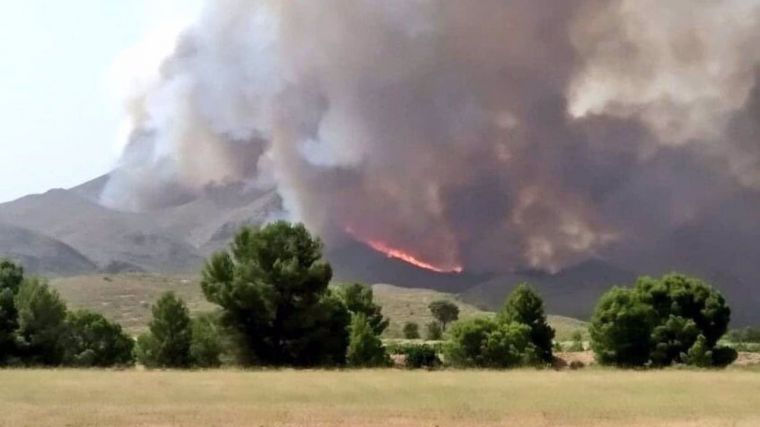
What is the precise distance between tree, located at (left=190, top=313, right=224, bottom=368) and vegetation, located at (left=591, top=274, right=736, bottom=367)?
3183 centimetres

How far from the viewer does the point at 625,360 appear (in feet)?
257

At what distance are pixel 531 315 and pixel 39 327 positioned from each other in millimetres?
43655

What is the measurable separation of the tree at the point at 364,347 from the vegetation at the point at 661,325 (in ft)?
62.3

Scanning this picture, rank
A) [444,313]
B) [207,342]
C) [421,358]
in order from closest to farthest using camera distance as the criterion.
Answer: [207,342]
[421,358]
[444,313]

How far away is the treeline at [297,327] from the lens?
206ft

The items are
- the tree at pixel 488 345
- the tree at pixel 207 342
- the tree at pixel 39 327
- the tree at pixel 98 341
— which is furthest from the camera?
the tree at pixel 488 345

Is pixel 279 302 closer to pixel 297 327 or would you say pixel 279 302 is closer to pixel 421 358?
pixel 297 327

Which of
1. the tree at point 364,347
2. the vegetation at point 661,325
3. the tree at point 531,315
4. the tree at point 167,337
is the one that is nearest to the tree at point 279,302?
the tree at point 364,347

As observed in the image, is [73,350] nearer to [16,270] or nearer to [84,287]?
[16,270]

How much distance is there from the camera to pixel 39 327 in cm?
6456

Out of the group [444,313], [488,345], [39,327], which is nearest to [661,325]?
[488,345]

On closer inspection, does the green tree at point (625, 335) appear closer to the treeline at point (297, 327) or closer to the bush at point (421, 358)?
the treeline at point (297, 327)

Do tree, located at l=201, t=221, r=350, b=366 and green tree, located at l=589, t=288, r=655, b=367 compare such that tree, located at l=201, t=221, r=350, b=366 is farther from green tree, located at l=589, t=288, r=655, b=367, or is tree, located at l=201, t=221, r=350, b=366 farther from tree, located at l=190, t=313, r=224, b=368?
green tree, located at l=589, t=288, r=655, b=367

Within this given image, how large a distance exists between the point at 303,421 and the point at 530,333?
61725mm
